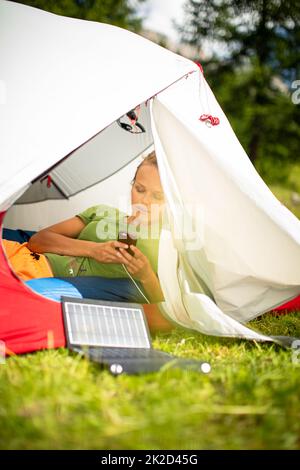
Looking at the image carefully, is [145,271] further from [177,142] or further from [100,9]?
[100,9]

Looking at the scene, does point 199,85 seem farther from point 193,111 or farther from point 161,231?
point 161,231

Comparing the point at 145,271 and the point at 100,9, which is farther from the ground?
the point at 100,9

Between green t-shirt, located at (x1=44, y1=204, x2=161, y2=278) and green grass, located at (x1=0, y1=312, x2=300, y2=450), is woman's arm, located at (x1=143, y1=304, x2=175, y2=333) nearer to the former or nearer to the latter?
green t-shirt, located at (x1=44, y1=204, x2=161, y2=278)

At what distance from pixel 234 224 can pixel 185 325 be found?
0.55 metres

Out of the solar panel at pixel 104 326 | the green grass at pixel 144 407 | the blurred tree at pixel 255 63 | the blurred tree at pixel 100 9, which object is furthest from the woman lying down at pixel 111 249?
the blurred tree at pixel 255 63

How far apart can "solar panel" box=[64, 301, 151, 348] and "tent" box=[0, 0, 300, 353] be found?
31 cm

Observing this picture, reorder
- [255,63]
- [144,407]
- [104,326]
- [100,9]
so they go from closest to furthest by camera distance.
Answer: [144,407]
[104,326]
[255,63]
[100,9]

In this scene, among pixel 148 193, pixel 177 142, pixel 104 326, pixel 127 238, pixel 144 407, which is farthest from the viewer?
pixel 148 193

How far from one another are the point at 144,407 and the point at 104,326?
24.8 inches

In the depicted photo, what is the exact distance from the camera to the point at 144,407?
158 centimetres

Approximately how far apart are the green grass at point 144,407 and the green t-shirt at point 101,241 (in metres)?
0.88

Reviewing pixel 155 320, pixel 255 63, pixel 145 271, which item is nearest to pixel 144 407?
pixel 155 320

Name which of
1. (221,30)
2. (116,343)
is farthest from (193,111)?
(221,30)

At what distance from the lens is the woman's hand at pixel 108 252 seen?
271 centimetres
